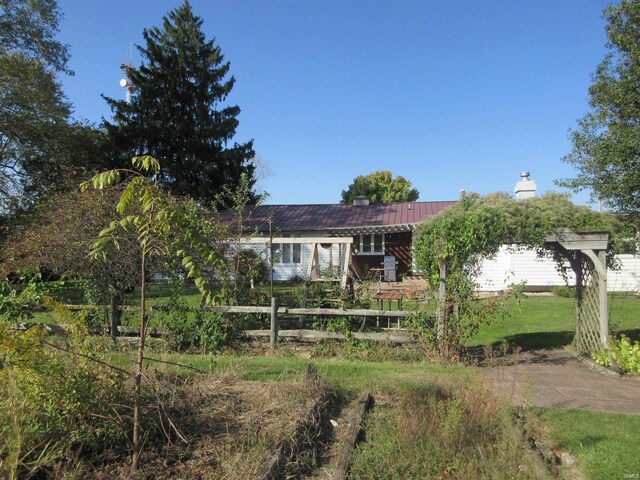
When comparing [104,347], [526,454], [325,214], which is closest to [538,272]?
[325,214]

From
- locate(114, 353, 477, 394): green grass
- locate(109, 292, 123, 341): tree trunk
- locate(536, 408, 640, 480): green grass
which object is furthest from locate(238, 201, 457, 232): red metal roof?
locate(536, 408, 640, 480): green grass

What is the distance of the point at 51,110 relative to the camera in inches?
821

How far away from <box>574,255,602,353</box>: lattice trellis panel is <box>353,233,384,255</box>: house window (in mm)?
15482

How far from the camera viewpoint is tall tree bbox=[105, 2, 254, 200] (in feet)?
91.9

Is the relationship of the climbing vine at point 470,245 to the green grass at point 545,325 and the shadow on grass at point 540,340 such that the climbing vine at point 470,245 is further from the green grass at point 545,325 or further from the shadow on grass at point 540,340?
the shadow on grass at point 540,340

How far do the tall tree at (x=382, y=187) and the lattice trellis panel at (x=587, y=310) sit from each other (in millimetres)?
47043

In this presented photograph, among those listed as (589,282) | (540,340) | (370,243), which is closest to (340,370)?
(589,282)

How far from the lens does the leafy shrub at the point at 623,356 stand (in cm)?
733

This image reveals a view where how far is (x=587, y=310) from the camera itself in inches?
341

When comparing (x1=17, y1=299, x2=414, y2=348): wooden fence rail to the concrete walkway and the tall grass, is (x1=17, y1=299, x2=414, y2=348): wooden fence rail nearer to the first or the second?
the concrete walkway

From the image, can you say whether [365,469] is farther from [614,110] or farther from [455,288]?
[614,110]

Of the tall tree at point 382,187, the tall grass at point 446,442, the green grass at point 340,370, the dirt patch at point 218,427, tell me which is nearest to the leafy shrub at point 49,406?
the dirt patch at point 218,427

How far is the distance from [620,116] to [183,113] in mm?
23657

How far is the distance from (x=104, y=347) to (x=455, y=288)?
5568 mm
